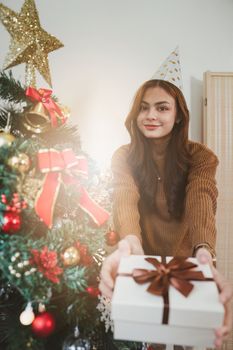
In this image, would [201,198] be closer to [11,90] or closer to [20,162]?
[20,162]

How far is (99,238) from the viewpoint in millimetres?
774

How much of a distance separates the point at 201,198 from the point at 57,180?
1.59 feet

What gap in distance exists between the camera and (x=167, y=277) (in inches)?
24.3

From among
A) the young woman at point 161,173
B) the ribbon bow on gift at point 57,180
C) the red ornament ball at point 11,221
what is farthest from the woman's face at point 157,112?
the red ornament ball at point 11,221

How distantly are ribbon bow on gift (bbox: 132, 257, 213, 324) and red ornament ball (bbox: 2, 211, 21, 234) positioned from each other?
29cm

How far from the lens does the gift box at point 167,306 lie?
0.55m

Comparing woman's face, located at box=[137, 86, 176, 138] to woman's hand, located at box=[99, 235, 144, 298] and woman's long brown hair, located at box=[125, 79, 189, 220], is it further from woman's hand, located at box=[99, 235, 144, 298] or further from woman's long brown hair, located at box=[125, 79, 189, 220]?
woman's hand, located at box=[99, 235, 144, 298]

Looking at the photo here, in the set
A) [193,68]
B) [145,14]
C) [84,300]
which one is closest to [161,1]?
[145,14]

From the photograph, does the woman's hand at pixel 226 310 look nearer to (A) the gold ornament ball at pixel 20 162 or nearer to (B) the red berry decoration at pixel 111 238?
(B) the red berry decoration at pixel 111 238

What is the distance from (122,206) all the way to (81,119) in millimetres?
515

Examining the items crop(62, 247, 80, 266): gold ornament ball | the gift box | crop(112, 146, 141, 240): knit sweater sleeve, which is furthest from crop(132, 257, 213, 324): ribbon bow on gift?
crop(112, 146, 141, 240): knit sweater sleeve

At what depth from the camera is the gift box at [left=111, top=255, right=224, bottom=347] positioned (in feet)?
1.82

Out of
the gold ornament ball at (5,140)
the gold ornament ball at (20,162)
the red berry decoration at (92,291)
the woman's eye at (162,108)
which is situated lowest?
the red berry decoration at (92,291)

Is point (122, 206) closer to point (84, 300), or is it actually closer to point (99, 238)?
point (99, 238)
